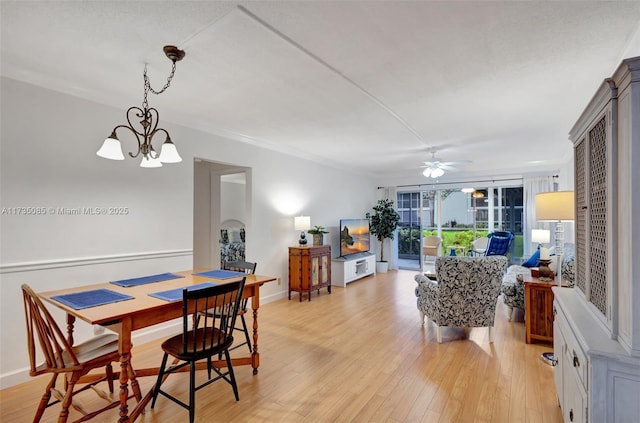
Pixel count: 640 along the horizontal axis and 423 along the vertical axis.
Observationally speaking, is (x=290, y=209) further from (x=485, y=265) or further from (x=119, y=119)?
(x=485, y=265)

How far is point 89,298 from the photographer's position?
7.05 feet

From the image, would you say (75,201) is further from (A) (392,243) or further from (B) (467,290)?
(A) (392,243)

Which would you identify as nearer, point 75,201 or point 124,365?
point 124,365

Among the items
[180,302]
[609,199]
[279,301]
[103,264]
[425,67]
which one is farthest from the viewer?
[279,301]

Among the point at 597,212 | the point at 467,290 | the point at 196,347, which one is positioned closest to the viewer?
the point at 597,212

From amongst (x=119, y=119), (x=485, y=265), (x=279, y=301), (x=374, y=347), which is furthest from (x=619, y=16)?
(x=279, y=301)

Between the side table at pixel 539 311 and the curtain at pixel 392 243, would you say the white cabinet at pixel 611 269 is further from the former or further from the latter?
the curtain at pixel 392 243

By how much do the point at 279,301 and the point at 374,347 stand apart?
84.9 inches

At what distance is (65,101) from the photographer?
2.80 metres

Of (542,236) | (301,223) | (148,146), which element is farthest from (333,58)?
(542,236)

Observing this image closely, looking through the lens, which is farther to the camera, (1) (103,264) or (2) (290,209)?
(2) (290,209)

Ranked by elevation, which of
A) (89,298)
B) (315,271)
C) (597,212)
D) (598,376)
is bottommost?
(315,271)

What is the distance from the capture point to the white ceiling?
1.76 metres

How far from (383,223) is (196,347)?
603 centimetres
